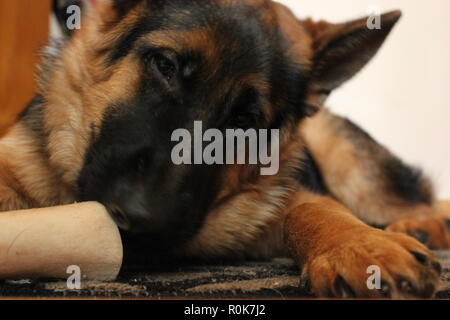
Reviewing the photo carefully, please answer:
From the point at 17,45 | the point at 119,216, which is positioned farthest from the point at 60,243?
the point at 17,45

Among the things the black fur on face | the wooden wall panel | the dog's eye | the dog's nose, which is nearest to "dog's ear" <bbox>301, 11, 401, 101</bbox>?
the black fur on face

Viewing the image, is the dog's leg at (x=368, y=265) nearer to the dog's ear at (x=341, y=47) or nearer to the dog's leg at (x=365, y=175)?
the dog's ear at (x=341, y=47)

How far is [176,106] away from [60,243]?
404 millimetres

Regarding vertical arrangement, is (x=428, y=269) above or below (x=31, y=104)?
below

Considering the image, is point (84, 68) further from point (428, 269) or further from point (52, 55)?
point (428, 269)

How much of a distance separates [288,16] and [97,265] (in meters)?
0.93

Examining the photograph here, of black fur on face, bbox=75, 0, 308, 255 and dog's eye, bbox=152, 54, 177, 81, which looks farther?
dog's eye, bbox=152, 54, 177, 81

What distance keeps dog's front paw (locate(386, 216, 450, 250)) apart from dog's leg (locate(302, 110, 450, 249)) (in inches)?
5.0

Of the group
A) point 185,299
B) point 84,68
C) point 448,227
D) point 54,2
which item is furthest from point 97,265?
point 54,2

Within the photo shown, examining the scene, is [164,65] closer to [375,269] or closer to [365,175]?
[375,269]

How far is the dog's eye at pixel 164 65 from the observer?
51.3 inches

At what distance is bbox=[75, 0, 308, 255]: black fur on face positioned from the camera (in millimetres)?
1151

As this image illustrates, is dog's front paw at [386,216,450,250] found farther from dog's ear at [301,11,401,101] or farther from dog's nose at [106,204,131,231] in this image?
dog's nose at [106,204,131,231]

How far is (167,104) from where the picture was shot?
1.28 m
